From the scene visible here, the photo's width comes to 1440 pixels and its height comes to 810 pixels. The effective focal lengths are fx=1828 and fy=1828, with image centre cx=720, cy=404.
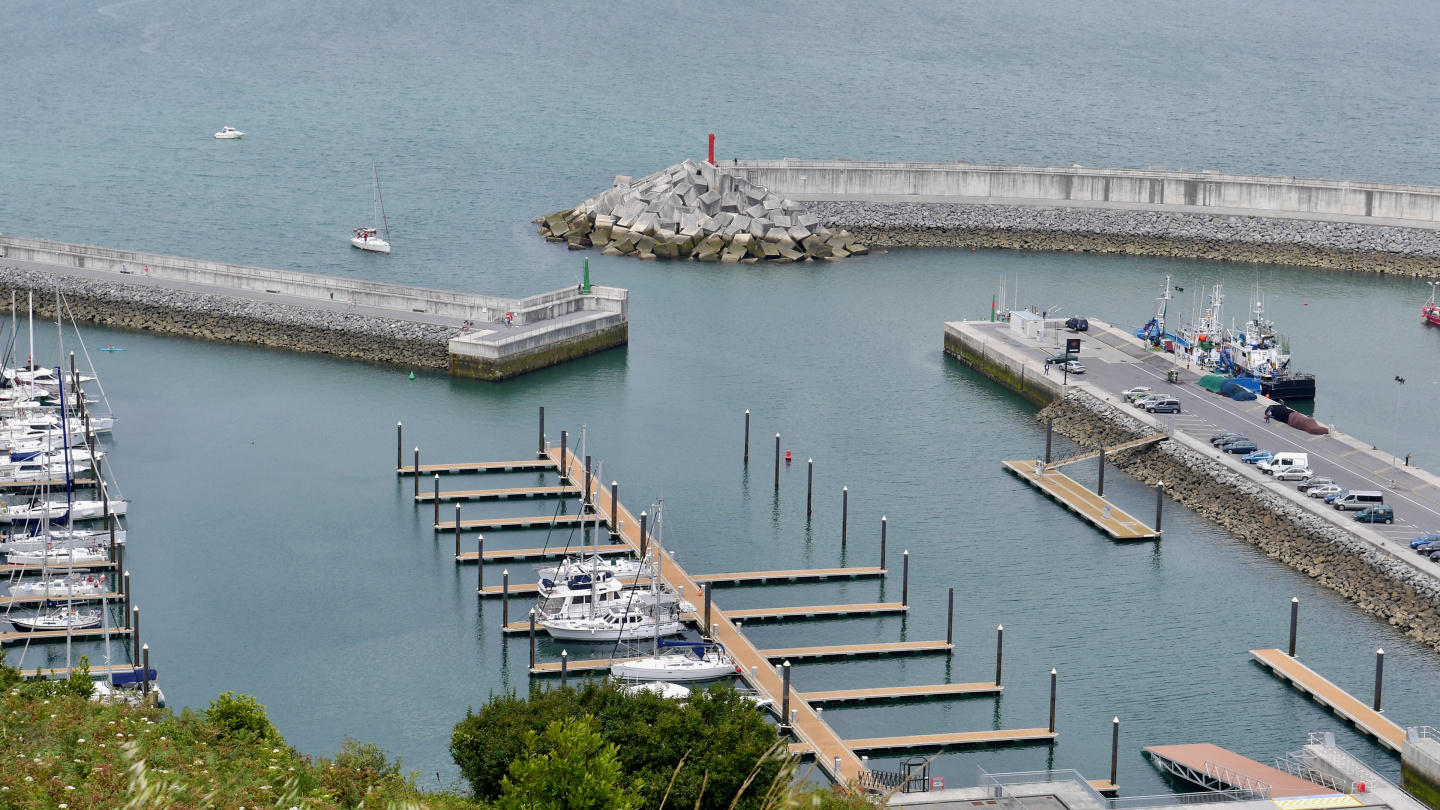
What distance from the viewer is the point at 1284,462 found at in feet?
242

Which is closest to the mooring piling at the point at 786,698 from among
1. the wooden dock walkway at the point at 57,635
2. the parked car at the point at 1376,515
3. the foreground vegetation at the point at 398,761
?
the foreground vegetation at the point at 398,761

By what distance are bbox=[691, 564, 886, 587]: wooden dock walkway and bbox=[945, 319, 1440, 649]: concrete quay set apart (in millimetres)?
15673

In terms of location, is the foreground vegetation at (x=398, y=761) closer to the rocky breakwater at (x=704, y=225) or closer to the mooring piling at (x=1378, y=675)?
the mooring piling at (x=1378, y=675)

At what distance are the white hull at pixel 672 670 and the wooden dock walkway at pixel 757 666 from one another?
861mm

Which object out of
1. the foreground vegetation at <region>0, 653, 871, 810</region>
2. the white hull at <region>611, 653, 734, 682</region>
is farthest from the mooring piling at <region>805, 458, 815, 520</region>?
the foreground vegetation at <region>0, 653, 871, 810</region>

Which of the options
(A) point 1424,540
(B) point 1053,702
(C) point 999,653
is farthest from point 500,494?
(A) point 1424,540

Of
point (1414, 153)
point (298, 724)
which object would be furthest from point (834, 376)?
point (1414, 153)

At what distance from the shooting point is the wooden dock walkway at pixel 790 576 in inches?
2581

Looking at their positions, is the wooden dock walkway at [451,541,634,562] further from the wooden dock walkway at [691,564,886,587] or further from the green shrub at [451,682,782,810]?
the green shrub at [451,682,782,810]

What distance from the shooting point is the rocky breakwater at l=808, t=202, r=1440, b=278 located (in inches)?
4764

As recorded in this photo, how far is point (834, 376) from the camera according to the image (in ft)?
305

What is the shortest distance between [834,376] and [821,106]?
100012mm

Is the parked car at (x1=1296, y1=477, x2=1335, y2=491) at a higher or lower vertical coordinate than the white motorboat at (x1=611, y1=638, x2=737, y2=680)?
higher

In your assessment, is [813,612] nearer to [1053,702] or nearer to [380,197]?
[1053,702]
